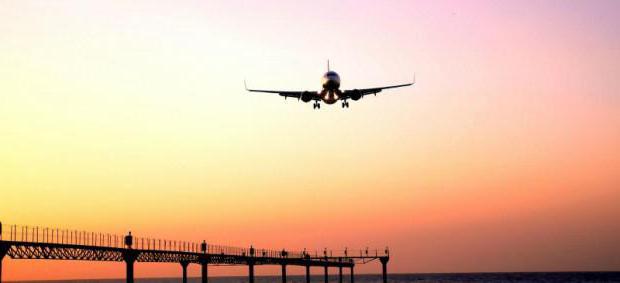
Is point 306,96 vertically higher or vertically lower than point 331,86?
lower

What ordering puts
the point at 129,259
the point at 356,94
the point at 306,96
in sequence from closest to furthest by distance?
the point at 356,94 < the point at 306,96 < the point at 129,259

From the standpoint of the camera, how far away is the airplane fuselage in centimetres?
6969

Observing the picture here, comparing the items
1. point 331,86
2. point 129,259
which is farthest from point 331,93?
point 129,259

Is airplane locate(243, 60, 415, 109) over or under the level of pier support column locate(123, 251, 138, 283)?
over

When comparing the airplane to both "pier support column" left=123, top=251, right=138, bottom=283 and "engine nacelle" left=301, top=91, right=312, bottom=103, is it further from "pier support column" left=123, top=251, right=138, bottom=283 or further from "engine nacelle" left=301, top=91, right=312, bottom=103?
"pier support column" left=123, top=251, right=138, bottom=283

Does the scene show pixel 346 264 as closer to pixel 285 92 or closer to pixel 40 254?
pixel 285 92

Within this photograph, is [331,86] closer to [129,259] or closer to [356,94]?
[356,94]

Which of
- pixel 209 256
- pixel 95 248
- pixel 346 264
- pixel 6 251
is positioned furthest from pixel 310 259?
pixel 6 251

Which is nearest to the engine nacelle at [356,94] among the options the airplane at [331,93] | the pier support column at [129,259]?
the airplane at [331,93]

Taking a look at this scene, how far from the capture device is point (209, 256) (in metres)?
94.6

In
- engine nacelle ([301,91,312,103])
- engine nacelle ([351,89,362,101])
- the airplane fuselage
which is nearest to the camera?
the airplane fuselage

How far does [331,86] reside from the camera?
2744 inches

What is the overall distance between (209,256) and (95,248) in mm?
26506

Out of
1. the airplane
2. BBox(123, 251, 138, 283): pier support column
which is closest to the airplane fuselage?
the airplane
